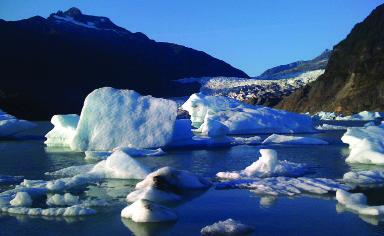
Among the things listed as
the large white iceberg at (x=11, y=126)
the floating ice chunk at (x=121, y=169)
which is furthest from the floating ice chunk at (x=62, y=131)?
the floating ice chunk at (x=121, y=169)

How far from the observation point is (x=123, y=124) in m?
16.7

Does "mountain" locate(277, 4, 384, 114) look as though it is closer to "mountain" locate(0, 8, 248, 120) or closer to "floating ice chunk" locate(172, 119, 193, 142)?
"mountain" locate(0, 8, 248, 120)

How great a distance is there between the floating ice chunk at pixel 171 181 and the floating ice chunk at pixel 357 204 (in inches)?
101

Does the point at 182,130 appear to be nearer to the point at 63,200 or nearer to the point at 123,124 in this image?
the point at 123,124

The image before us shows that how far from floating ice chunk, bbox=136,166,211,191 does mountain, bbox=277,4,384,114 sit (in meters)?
51.3

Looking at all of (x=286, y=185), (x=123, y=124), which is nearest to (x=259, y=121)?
(x=123, y=124)

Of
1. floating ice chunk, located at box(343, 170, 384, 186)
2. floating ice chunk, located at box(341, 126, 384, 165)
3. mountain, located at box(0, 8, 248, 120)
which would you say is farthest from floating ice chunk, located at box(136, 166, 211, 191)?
mountain, located at box(0, 8, 248, 120)

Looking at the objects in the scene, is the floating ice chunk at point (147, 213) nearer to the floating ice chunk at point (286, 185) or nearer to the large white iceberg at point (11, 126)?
the floating ice chunk at point (286, 185)

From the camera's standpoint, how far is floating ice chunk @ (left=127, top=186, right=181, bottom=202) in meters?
8.41

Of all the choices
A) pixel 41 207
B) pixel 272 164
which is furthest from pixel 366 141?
pixel 41 207

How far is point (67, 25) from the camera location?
141875 mm

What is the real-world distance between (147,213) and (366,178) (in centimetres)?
506

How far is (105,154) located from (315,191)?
776 centimetres

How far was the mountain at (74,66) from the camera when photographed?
77.5m
